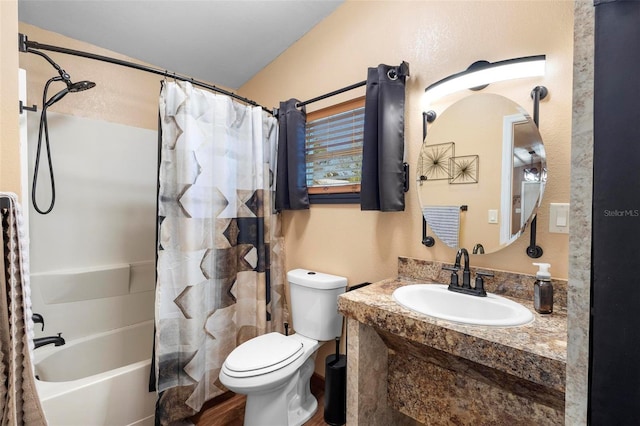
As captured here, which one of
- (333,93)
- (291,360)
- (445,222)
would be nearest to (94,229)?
(291,360)

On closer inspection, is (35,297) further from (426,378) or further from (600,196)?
(600,196)

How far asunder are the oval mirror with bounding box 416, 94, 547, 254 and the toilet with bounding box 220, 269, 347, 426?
0.78 metres

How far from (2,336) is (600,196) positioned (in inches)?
46.9

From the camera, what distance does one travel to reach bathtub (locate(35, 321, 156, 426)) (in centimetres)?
125

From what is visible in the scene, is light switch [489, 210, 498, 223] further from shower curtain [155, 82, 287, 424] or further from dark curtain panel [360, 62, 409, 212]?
shower curtain [155, 82, 287, 424]

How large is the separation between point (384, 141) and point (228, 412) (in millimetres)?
1907

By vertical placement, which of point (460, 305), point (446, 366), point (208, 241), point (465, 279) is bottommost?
point (446, 366)

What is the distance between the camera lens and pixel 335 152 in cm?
194

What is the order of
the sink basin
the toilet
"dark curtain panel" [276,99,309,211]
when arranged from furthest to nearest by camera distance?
"dark curtain panel" [276,99,309,211] < the toilet < the sink basin

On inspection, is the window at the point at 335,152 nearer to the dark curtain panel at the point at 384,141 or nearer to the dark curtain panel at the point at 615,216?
the dark curtain panel at the point at 384,141

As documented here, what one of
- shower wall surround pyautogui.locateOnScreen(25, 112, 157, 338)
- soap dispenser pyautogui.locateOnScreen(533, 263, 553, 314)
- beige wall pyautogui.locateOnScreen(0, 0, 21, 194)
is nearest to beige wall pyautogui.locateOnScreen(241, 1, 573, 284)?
soap dispenser pyautogui.locateOnScreen(533, 263, 553, 314)

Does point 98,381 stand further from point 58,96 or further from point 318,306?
point 58,96

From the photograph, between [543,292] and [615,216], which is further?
[543,292]

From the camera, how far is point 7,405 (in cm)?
65
